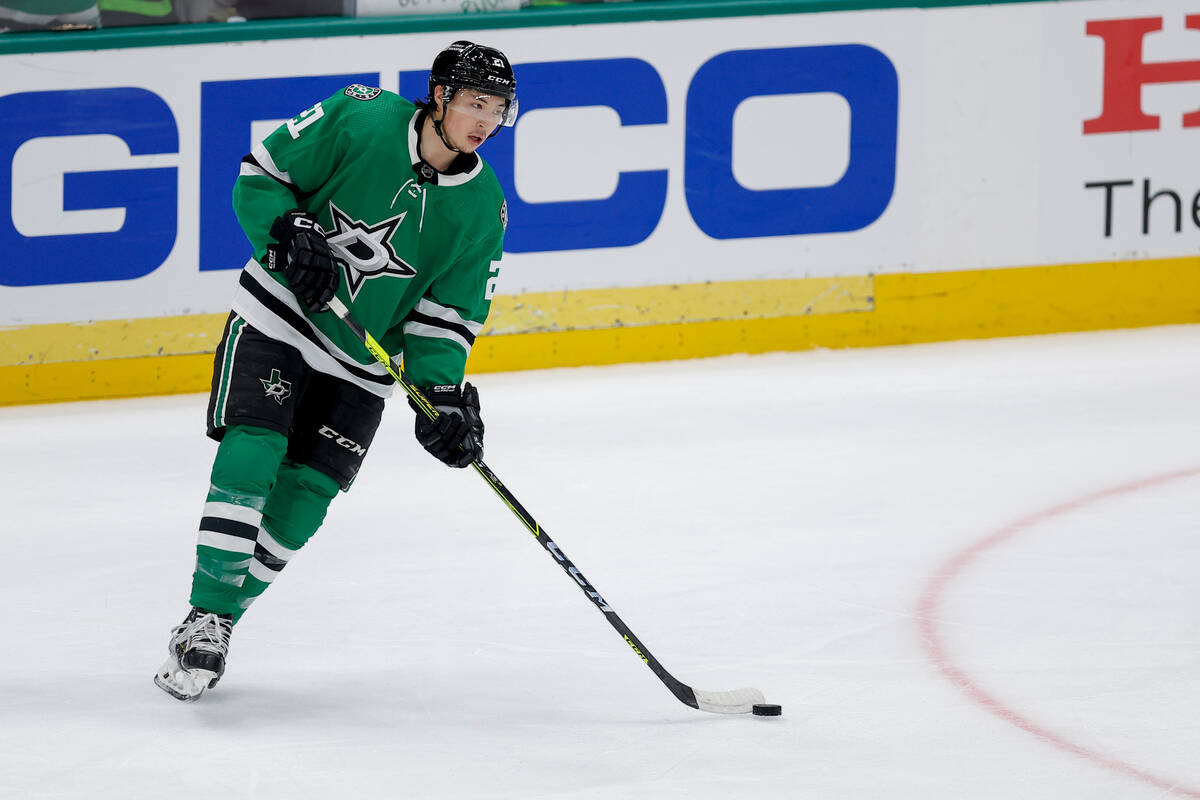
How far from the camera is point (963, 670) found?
3432mm

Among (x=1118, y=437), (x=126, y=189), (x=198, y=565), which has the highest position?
(x=126, y=189)

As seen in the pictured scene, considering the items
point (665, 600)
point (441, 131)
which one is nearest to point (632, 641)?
point (665, 600)

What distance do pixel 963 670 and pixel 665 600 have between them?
68 cm

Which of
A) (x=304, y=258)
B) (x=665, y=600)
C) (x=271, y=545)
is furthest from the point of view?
(x=665, y=600)

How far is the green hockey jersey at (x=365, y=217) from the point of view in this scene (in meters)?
3.19

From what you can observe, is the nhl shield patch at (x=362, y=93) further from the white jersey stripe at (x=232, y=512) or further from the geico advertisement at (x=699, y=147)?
the geico advertisement at (x=699, y=147)

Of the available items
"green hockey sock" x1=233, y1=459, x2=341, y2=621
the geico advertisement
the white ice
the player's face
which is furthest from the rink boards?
the player's face

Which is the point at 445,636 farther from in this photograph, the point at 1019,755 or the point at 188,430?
the point at 188,430

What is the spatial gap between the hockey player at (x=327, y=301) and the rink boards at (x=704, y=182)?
2265mm

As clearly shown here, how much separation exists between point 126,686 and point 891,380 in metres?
3.13

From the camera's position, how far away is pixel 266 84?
5.54 meters

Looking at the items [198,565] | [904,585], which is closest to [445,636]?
[198,565]

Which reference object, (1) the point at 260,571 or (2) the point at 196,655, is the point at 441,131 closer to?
(1) the point at 260,571

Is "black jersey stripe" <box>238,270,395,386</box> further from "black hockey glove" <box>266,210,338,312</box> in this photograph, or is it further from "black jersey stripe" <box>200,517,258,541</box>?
"black jersey stripe" <box>200,517,258,541</box>
